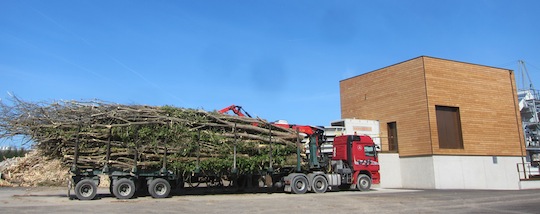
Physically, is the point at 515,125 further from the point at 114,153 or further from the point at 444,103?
the point at 114,153

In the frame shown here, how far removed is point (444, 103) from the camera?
93.9 feet

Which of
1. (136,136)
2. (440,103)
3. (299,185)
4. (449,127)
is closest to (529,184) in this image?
(449,127)

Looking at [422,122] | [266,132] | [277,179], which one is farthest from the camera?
[422,122]

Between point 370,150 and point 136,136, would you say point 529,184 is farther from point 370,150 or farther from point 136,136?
point 136,136

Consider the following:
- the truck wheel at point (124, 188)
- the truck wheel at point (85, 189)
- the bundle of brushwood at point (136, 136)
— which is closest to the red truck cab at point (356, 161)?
the bundle of brushwood at point (136, 136)

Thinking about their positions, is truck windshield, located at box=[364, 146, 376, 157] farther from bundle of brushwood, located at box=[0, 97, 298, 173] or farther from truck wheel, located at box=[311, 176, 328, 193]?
bundle of brushwood, located at box=[0, 97, 298, 173]

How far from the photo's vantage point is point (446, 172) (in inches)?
1080

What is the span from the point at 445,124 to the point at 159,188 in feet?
65.3

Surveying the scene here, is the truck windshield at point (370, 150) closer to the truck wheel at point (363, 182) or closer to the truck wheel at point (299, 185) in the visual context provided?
the truck wheel at point (363, 182)

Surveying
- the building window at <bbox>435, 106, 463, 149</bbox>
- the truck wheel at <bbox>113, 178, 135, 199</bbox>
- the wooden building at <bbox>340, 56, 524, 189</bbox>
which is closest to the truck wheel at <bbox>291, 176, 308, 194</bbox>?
the truck wheel at <bbox>113, 178, 135, 199</bbox>

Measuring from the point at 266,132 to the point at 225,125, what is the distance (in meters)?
2.10

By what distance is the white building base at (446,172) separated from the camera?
89.5 ft

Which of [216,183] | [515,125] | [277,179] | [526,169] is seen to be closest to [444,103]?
[515,125]

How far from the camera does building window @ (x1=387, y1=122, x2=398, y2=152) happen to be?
2977cm
